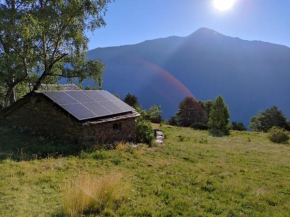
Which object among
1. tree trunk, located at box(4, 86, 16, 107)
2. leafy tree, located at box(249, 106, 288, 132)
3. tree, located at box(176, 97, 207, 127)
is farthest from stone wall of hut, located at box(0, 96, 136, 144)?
leafy tree, located at box(249, 106, 288, 132)

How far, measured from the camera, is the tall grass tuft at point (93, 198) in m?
4.11

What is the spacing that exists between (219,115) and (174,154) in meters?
21.0

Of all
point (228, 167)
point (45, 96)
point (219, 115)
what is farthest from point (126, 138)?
point (219, 115)

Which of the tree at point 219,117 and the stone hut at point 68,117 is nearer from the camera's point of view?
the stone hut at point 68,117

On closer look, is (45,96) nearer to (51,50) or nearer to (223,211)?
(51,50)

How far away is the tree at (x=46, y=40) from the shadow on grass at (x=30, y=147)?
4.48 metres

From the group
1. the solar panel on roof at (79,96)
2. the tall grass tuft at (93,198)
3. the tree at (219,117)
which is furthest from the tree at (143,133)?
the tree at (219,117)

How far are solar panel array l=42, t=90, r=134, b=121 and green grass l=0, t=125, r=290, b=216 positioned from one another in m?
2.05

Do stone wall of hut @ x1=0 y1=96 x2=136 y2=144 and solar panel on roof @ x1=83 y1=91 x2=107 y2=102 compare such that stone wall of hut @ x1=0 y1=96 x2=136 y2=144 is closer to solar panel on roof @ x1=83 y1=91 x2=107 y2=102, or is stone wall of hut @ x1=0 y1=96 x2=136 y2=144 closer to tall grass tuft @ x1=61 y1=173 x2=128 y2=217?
solar panel on roof @ x1=83 y1=91 x2=107 y2=102

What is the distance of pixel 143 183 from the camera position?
645 centimetres

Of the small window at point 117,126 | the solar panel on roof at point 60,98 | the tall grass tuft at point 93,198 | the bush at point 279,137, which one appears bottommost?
the bush at point 279,137

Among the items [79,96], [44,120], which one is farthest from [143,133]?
[44,120]

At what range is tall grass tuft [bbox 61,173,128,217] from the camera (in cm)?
411

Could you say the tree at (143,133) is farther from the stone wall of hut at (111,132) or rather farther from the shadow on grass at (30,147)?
the shadow on grass at (30,147)
